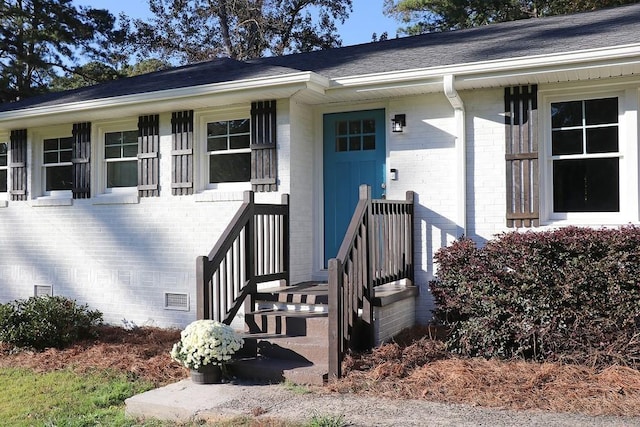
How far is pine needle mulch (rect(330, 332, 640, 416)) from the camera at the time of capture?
4.42m

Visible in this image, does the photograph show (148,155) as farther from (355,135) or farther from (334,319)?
(334,319)

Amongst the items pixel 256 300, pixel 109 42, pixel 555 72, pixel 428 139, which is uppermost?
pixel 109 42

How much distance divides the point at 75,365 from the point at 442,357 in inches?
145

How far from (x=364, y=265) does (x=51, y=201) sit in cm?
549

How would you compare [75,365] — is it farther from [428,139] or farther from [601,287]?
[601,287]

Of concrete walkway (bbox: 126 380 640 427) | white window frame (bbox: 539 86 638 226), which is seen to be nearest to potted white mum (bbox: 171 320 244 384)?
concrete walkway (bbox: 126 380 640 427)

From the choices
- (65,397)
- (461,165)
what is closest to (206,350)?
(65,397)

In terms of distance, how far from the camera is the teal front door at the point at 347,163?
24.8 feet

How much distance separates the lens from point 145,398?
4.78m

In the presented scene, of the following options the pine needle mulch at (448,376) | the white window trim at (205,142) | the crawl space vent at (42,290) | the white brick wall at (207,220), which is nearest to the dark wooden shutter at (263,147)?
the white brick wall at (207,220)

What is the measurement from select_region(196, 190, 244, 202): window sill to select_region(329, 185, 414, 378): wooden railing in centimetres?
209

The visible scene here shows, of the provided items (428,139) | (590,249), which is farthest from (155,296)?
(590,249)

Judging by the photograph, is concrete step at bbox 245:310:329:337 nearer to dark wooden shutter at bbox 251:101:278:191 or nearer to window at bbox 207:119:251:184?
dark wooden shutter at bbox 251:101:278:191

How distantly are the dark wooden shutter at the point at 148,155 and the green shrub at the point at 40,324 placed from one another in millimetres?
1898
